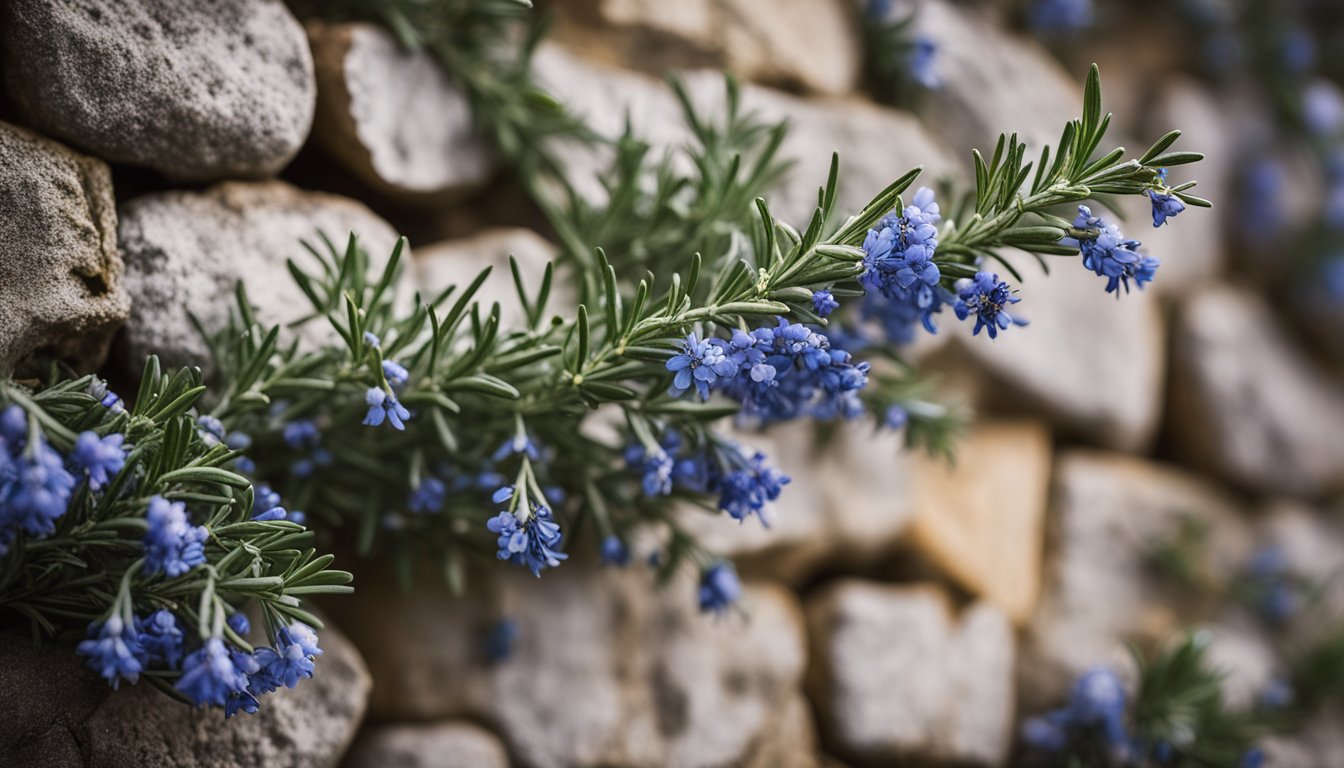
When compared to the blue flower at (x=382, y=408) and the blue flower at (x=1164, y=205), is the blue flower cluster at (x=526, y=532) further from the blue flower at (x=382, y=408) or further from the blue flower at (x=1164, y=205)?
the blue flower at (x=1164, y=205)

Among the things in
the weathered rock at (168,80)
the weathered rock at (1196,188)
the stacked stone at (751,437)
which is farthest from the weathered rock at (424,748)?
the weathered rock at (1196,188)

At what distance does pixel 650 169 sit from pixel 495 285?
0.38 m

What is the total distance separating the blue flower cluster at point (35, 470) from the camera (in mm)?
1044

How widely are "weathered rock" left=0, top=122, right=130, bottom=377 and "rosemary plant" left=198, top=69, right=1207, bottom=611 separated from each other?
18 centimetres

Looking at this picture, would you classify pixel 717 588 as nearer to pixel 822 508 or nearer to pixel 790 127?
pixel 822 508

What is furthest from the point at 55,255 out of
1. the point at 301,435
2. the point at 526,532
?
the point at 526,532

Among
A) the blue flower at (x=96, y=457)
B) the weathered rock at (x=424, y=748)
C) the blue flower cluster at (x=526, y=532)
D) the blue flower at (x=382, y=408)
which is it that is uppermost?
the blue flower at (x=382, y=408)

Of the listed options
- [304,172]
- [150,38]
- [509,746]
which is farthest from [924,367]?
[150,38]

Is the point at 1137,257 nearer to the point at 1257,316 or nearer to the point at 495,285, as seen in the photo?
the point at 495,285

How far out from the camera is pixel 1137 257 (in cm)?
126

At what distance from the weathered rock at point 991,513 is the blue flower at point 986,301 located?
110 centimetres

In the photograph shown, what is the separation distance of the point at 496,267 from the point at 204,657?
932mm

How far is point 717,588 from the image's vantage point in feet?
5.69

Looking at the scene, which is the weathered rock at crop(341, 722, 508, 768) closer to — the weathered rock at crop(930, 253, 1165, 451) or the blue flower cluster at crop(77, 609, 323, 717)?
the blue flower cluster at crop(77, 609, 323, 717)
